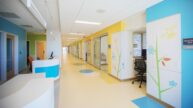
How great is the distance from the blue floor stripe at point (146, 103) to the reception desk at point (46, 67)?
3.47 meters

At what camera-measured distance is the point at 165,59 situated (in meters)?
2.69

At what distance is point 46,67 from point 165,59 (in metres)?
4.24

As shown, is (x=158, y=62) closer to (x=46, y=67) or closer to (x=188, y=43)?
(x=188, y=43)

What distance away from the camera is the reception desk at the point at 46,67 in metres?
4.14

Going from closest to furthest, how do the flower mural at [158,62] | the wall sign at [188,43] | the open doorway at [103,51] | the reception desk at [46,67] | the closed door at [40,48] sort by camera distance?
1. the wall sign at [188,43]
2. the flower mural at [158,62]
3. the reception desk at [46,67]
4. the open doorway at [103,51]
5. the closed door at [40,48]

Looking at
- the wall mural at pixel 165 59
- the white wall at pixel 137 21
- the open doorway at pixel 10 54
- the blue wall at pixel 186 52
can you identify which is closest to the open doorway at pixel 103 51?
the white wall at pixel 137 21

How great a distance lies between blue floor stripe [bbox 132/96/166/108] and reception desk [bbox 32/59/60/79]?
11.4ft

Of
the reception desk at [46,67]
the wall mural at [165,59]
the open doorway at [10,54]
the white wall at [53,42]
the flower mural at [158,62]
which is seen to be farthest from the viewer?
the white wall at [53,42]

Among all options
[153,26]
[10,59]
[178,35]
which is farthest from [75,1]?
[10,59]

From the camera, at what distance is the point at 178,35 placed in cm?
237

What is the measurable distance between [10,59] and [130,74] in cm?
616

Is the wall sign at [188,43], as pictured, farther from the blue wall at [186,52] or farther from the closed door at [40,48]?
the closed door at [40,48]

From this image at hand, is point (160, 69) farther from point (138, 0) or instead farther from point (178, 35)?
point (138, 0)

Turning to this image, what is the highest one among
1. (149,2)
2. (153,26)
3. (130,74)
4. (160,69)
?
(149,2)
